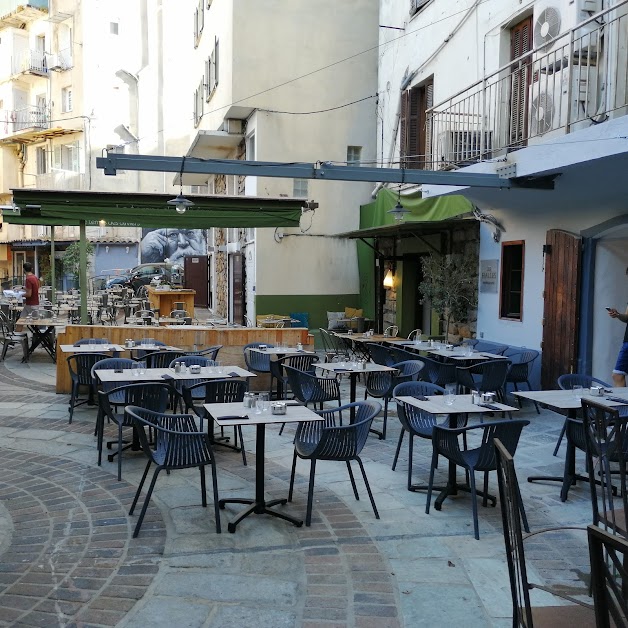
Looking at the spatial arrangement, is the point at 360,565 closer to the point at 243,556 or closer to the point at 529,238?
the point at 243,556

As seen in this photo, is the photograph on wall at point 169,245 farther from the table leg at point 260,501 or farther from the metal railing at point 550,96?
the table leg at point 260,501

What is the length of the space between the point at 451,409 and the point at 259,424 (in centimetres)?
162

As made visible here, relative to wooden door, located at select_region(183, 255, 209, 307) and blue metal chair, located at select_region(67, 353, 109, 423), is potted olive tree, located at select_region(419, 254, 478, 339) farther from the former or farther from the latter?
wooden door, located at select_region(183, 255, 209, 307)

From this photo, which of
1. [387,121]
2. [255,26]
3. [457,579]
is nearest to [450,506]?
[457,579]

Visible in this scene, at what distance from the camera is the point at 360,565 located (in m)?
4.36

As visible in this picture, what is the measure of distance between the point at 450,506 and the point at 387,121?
42.5ft

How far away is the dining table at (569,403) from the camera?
5738 mm

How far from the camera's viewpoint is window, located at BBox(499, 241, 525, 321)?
11383 mm

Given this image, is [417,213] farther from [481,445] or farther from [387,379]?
[481,445]

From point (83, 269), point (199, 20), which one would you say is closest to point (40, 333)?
point (83, 269)

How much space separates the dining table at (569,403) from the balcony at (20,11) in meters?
39.4

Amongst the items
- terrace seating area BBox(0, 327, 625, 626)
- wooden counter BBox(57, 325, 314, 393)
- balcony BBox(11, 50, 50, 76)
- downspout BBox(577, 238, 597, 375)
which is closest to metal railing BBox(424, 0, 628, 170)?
downspout BBox(577, 238, 597, 375)

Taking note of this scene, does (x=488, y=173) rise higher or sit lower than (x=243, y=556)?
higher

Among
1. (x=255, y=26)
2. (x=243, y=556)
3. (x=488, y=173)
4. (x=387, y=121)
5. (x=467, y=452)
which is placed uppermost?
(x=255, y=26)
